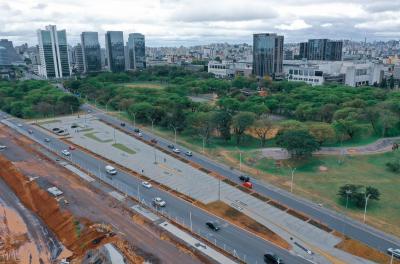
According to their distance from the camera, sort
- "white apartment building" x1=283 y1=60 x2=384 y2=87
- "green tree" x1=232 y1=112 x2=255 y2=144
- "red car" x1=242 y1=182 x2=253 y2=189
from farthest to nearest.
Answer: "white apartment building" x1=283 y1=60 x2=384 y2=87 → "green tree" x1=232 y1=112 x2=255 y2=144 → "red car" x1=242 y1=182 x2=253 y2=189

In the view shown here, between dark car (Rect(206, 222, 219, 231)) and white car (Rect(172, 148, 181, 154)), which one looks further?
white car (Rect(172, 148, 181, 154))

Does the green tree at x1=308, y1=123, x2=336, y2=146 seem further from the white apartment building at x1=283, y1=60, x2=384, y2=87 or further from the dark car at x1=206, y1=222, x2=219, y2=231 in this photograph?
the white apartment building at x1=283, y1=60, x2=384, y2=87

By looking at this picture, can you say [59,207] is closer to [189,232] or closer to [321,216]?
[189,232]

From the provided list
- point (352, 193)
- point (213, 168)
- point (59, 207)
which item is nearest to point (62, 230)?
point (59, 207)

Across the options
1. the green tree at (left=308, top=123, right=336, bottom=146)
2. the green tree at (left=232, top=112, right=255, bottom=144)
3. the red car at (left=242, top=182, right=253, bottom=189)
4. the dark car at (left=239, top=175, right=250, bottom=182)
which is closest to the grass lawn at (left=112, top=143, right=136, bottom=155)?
the green tree at (left=232, top=112, right=255, bottom=144)

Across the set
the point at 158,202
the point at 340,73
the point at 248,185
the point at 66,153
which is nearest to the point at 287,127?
the point at 248,185

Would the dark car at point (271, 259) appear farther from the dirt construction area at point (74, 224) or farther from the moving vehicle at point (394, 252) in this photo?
the moving vehicle at point (394, 252)
